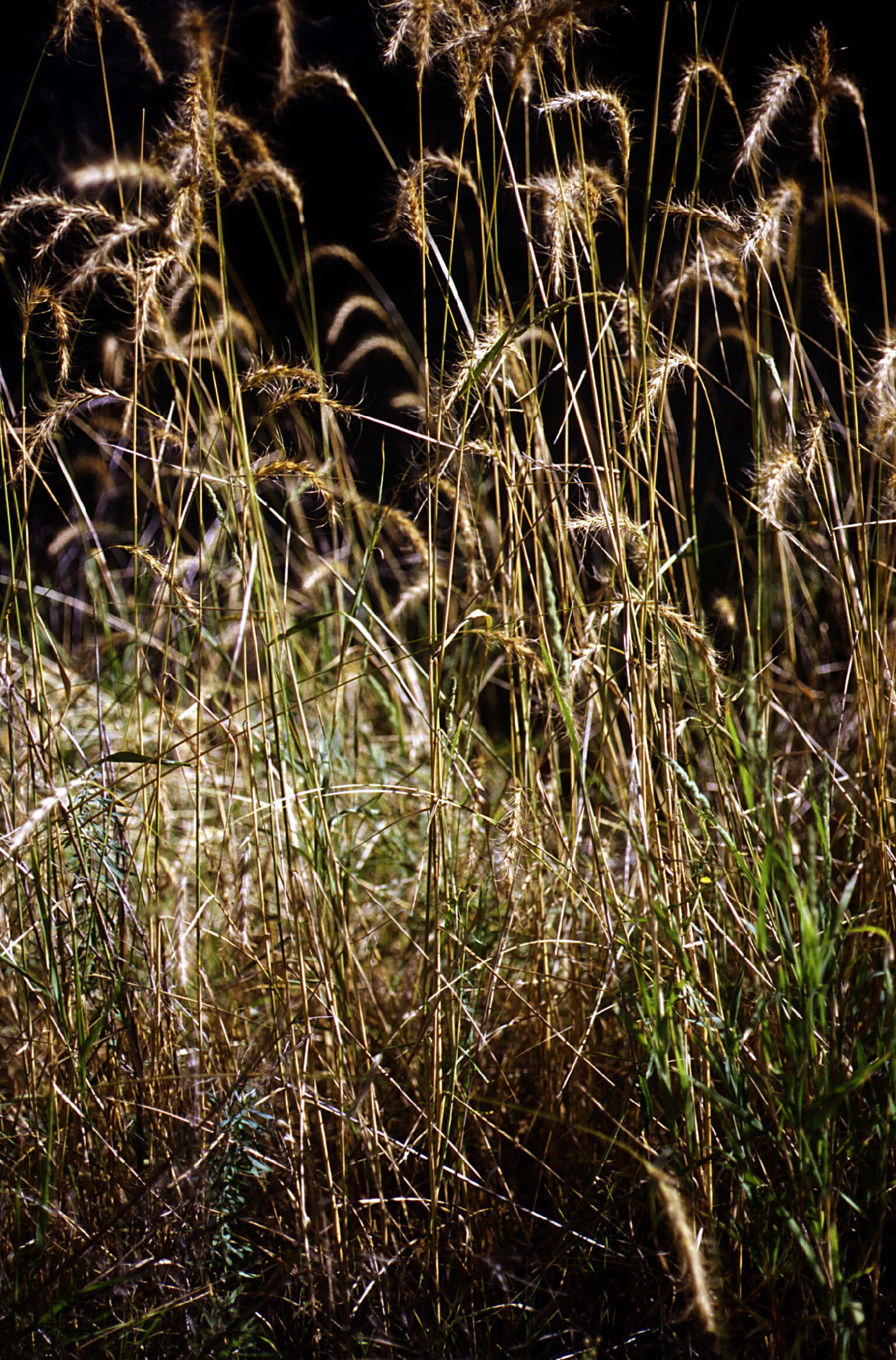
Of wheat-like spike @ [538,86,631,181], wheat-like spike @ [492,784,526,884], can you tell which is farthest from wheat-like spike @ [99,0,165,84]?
wheat-like spike @ [492,784,526,884]

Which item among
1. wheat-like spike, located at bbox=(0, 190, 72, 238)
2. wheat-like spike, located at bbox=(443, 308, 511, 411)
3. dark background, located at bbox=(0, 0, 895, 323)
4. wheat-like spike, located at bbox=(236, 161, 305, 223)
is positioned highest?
dark background, located at bbox=(0, 0, 895, 323)

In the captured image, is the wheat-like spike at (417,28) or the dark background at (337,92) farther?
the dark background at (337,92)

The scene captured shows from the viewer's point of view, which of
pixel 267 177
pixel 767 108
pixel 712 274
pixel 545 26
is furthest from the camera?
pixel 712 274

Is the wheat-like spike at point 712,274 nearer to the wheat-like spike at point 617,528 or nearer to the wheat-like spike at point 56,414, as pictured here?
the wheat-like spike at point 617,528

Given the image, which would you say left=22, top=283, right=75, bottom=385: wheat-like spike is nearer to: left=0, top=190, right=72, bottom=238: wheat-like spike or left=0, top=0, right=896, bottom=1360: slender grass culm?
left=0, top=0, right=896, bottom=1360: slender grass culm

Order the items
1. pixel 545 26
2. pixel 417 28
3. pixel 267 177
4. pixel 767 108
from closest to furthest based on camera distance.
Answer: pixel 545 26
pixel 417 28
pixel 767 108
pixel 267 177

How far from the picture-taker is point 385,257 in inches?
109

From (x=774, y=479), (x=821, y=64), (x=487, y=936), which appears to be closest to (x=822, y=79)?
(x=821, y=64)

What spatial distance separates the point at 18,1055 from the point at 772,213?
1.39 metres

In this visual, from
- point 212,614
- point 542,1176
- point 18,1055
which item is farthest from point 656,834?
point 212,614

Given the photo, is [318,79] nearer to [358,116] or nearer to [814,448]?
[814,448]

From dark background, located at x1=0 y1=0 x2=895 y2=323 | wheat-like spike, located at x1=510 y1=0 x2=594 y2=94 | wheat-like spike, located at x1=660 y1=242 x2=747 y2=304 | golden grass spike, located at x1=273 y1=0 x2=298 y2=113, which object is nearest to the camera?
wheat-like spike, located at x1=510 y1=0 x2=594 y2=94

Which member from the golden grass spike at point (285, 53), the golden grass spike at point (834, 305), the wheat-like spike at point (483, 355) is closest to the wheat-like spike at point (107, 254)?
the golden grass spike at point (285, 53)

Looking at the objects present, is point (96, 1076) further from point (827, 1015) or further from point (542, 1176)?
point (827, 1015)
